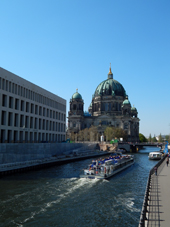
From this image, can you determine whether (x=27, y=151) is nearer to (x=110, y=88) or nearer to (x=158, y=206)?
(x=158, y=206)

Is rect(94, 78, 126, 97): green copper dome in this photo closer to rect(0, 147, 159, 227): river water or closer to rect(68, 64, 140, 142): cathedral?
rect(68, 64, 140, 142): cathedral

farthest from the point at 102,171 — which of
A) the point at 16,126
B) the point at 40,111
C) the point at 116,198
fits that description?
the point at 40,111

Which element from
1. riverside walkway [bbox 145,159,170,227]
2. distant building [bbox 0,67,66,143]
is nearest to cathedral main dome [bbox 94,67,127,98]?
distant building [bbox 0,67,66,143]

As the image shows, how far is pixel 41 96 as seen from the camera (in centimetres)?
7994

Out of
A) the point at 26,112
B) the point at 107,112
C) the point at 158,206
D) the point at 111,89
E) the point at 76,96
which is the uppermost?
the point at 111,89

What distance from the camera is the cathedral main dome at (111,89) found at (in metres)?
190

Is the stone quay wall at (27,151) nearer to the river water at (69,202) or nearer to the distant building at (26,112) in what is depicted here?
the distant building at (26,112)

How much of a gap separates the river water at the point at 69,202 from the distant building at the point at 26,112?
75.8ft

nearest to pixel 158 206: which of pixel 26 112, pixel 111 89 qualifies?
pixel 26 112

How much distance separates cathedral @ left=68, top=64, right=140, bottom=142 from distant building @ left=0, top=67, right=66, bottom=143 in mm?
85702

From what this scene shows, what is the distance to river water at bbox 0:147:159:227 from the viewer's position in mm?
23516

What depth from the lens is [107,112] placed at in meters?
186

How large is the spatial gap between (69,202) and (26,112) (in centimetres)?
4526

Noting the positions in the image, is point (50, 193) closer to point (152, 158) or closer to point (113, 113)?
point (152, 158)
